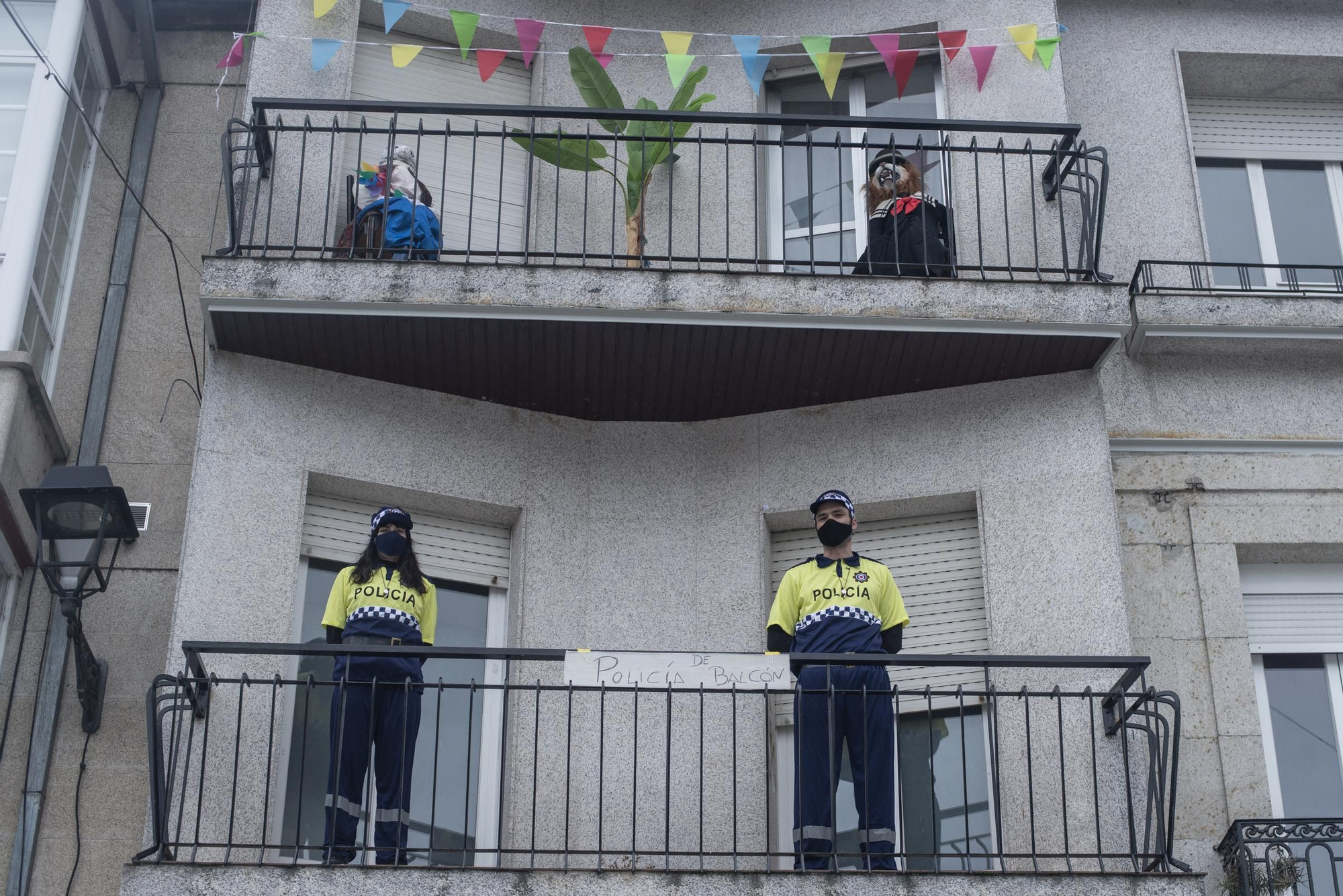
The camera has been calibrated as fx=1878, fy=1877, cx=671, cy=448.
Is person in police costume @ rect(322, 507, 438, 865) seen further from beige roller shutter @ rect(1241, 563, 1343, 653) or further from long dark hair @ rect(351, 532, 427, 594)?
beige roller shutter @ rect(1241, 563, 1343, 653)

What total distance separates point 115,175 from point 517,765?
425cm

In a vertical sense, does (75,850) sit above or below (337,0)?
below

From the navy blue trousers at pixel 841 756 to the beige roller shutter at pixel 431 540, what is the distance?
225 centimetres

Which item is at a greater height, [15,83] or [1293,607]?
[15,83]

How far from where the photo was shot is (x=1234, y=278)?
36.2 ft

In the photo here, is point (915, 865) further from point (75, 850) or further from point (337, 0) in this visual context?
point (337, 0)

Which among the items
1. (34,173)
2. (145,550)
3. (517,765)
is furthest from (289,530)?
(34,173)

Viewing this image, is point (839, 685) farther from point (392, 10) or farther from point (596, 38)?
point (392, 10)

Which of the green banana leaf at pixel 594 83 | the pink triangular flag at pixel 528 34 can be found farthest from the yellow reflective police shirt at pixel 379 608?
the pink triangular flag at pixel 528 34

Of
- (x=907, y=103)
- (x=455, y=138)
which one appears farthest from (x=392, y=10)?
(x=907, y=103)

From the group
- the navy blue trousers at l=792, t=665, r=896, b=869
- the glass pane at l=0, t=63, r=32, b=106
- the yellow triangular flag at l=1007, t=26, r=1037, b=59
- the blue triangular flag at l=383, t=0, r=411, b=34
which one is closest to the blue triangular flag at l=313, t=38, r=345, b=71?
the blue triangular flag at l=383, t=0, r=411, b=34

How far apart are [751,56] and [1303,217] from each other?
11.7 ft

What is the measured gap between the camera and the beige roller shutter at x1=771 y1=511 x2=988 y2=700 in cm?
979

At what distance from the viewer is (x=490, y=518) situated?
10297 mm
